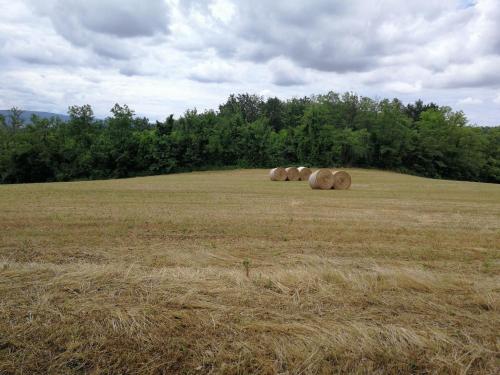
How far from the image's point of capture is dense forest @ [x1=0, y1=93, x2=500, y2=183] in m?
57.4

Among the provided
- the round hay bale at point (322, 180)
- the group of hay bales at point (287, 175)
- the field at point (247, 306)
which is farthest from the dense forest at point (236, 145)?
the field at point (247, 306)

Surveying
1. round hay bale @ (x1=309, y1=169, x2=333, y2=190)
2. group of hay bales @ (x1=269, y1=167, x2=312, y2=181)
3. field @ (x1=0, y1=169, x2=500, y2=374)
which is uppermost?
field @ (x1=0, y1=169, x2=500, y2=374)

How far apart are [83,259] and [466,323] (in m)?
5.84

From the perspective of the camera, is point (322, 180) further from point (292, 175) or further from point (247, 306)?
point (247, 306)

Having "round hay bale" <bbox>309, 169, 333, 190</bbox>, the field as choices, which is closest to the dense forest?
"round hay bale" <bbox>309, 169, 333, 190</bbox>

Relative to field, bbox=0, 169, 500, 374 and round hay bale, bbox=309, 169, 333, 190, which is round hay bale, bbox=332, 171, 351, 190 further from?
field, bbox=0, 169, 500, 374

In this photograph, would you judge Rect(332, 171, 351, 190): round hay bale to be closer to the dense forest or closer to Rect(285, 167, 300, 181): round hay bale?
Rect(285, 167, 300, 181): round hay bale

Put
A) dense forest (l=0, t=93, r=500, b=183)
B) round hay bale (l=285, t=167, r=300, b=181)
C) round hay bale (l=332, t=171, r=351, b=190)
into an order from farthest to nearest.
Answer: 1. dense forest (l=0, t=93, r=500, b=183)
2. round hay bale (l=285, t=167, r=300, b=181)
3. round hay bale (l=332, t=171, r=351, b=190)

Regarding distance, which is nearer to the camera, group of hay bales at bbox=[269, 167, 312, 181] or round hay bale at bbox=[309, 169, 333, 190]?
round hay bale at bbox=[309, 169, 333, 190]

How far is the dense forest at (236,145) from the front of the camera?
57.4m

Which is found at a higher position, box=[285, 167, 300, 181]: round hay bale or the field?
the field

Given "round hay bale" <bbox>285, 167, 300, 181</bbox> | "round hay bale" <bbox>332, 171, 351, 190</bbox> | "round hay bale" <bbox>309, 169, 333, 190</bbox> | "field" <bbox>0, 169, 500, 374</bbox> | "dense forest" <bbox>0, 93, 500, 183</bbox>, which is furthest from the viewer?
"dense forest" <bbox>0, 93, 500, 183</bbox>

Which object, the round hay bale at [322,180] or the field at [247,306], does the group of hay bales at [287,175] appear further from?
the field at [247,306]

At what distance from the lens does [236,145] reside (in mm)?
60375
